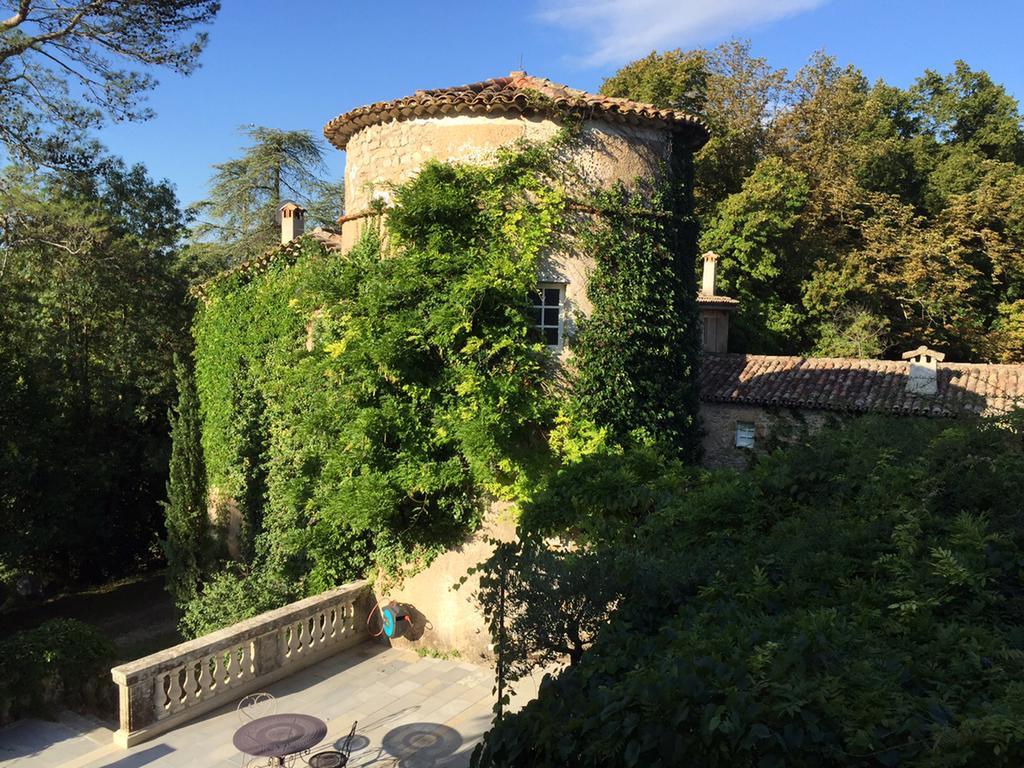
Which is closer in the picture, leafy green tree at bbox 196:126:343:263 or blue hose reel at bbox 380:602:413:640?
blue hose reel at bbox 380:602:413:640

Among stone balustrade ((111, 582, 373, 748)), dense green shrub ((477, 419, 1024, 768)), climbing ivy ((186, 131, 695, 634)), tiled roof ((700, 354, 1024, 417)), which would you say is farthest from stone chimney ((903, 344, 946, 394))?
Answer: stone balustrade ((111, 582, 373, 748))

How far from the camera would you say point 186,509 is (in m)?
17.5

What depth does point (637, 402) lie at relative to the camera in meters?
12.0

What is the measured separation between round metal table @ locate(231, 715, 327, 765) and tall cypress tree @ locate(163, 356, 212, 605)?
9.73 m

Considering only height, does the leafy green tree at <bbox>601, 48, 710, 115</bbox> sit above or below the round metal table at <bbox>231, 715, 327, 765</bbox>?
above

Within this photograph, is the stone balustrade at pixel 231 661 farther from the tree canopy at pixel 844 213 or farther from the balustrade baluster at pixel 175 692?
the tree canopy at pixel 844 213

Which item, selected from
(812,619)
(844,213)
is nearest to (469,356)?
(812,619)

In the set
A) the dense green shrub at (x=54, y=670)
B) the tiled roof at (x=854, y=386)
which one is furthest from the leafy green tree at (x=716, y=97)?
the dense green shrub at (x=54, y=670)

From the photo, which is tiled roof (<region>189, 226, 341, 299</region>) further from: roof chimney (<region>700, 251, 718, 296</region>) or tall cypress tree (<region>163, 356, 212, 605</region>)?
roof chimney (<region>700, 251, 718, 296</region>)

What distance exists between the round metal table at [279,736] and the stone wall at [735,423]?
1179 cm

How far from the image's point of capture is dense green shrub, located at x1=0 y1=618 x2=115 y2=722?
10.4 metres

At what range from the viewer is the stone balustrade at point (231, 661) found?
912 cm

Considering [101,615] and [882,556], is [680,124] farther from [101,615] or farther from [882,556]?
[101,615]

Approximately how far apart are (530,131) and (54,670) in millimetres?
11108
